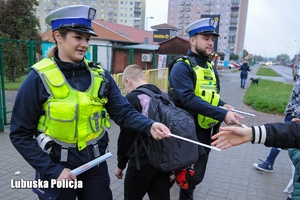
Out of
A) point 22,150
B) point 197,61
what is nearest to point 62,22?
point 22,150

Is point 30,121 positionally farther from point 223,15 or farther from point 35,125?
point 223,15

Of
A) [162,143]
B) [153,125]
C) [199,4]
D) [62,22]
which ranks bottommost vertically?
[162,143]

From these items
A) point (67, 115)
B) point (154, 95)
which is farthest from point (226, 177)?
point (67, 115)

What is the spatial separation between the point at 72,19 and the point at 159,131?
1.07 meters

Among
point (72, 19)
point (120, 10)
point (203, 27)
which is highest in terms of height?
point (120, 10)

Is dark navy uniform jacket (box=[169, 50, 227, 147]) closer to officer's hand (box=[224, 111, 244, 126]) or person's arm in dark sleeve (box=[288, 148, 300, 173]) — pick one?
officer's hand (box=[224, 111, 244, 126])

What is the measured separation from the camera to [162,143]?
2.11m

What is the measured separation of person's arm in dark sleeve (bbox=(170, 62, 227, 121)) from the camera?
2549 mm

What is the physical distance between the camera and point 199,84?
2.75 meters

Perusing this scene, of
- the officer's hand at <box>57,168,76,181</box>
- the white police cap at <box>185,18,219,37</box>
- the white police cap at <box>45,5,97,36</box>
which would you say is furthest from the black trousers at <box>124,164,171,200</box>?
the white police cap at <box>185,18,219,37</box>

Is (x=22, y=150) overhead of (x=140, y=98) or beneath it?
beneath

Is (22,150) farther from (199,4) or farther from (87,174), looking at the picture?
(199,4)

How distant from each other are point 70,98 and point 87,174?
64cm

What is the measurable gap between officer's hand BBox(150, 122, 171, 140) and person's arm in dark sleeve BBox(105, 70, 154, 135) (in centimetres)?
10
